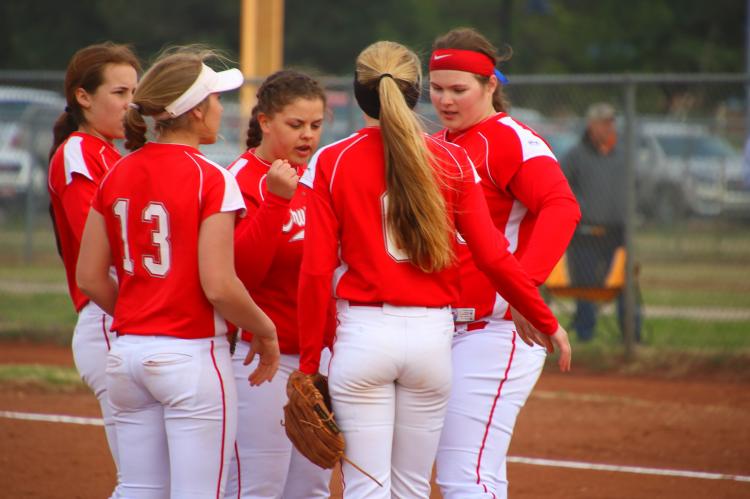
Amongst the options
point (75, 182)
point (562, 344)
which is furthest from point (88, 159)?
point (562, 344)

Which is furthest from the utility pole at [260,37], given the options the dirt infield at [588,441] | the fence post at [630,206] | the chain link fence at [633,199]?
the dirt infield at [588,441]

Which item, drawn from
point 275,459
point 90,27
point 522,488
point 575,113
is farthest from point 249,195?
point 90,27

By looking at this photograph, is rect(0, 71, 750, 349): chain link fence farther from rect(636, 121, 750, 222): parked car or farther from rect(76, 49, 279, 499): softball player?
rect(76, 49, 279, 499): softball player

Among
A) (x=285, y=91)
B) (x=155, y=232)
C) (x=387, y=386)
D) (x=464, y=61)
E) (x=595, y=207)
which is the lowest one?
(x=595, y=207)

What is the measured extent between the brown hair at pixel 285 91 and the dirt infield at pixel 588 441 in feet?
7.96

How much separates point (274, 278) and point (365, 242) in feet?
2.44

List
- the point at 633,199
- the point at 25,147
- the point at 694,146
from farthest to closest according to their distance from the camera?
the point at 694,146, the point at 25,147, the point at 633,199

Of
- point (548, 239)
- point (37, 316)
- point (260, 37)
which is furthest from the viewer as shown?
point (260, 37)

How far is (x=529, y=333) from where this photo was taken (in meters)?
3.79

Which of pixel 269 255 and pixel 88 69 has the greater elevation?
pixel 88 69

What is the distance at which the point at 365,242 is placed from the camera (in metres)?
3.42

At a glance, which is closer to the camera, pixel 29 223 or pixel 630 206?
pixel 630 206

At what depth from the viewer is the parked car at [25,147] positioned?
12758 mm

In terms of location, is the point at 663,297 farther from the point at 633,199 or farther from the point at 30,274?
the point at 30,274
